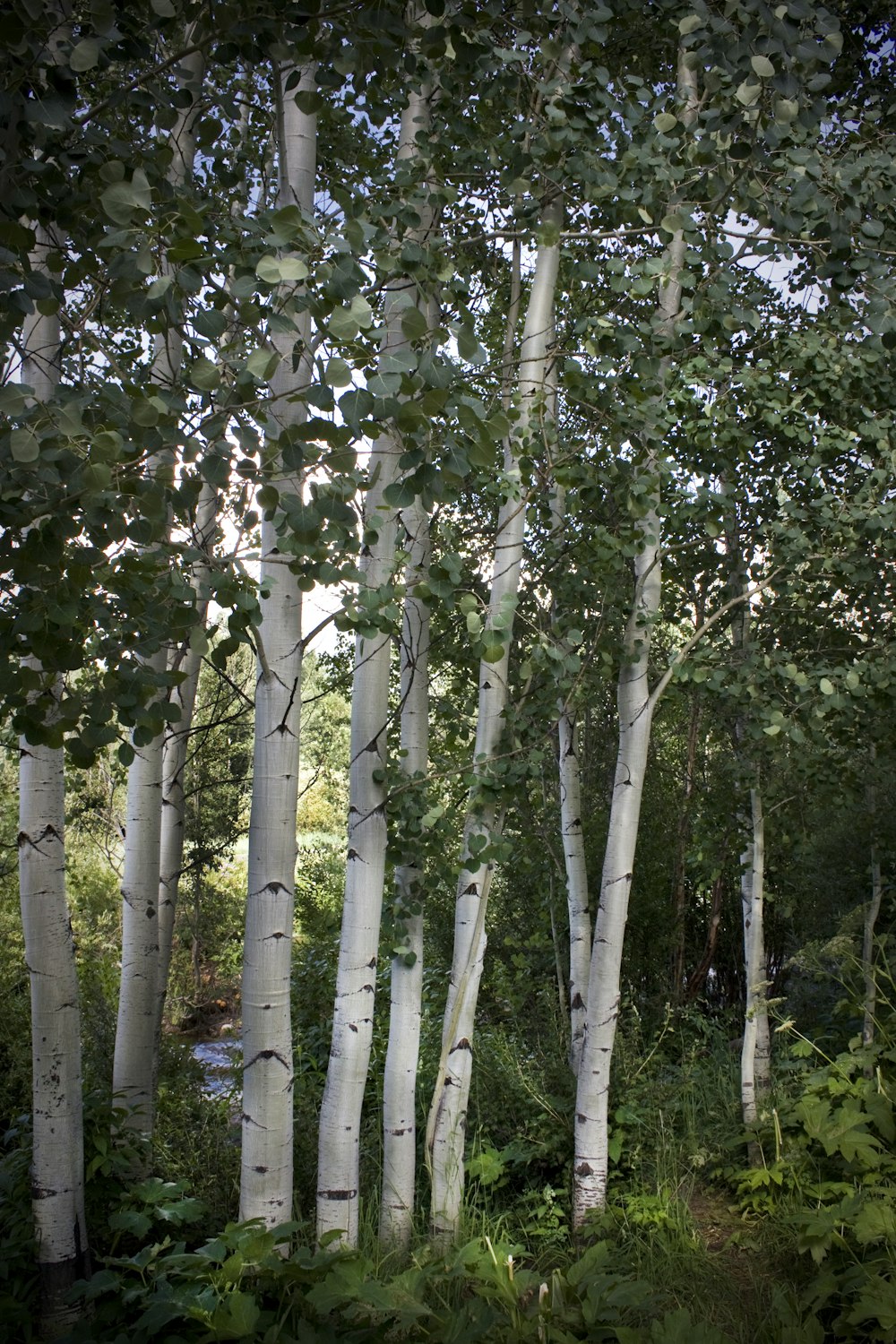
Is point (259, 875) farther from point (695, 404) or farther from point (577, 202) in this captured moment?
point (577, 202)

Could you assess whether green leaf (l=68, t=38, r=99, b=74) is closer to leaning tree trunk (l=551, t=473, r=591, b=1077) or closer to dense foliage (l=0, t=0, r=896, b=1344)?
dense foliage (l=0, t=0, r=896, b=1344)

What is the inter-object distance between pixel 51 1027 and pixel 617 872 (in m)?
2.39

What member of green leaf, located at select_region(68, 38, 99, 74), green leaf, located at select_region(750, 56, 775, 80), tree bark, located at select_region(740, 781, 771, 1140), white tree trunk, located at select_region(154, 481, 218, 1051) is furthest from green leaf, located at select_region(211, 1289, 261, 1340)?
tree bark, located at select_region(740, 781, 771, 1140)

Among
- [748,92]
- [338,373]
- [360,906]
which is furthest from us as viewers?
[360,906]

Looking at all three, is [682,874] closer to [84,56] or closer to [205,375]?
[205,375]

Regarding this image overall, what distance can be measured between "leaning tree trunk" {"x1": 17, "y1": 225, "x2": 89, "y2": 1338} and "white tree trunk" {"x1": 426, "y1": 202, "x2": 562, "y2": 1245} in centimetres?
135

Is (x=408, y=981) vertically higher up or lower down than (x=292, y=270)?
lower down

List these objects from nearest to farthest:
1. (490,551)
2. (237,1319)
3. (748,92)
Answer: (748,92) < (237,1319) < (490,551)

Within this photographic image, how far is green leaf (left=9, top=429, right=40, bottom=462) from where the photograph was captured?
4.78ft

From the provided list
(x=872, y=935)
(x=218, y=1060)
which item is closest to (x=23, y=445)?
(x=872, y=935)

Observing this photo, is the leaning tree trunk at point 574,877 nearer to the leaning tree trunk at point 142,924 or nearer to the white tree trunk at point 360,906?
the white tree trunk at point 360,906

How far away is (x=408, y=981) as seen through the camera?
3771mm

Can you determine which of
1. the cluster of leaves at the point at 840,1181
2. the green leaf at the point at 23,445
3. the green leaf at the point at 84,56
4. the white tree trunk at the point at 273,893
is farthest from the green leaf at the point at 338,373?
the cluster of leaves at the point at 840,1181

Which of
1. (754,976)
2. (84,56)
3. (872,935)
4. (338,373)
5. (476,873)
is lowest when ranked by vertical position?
(754,976)
